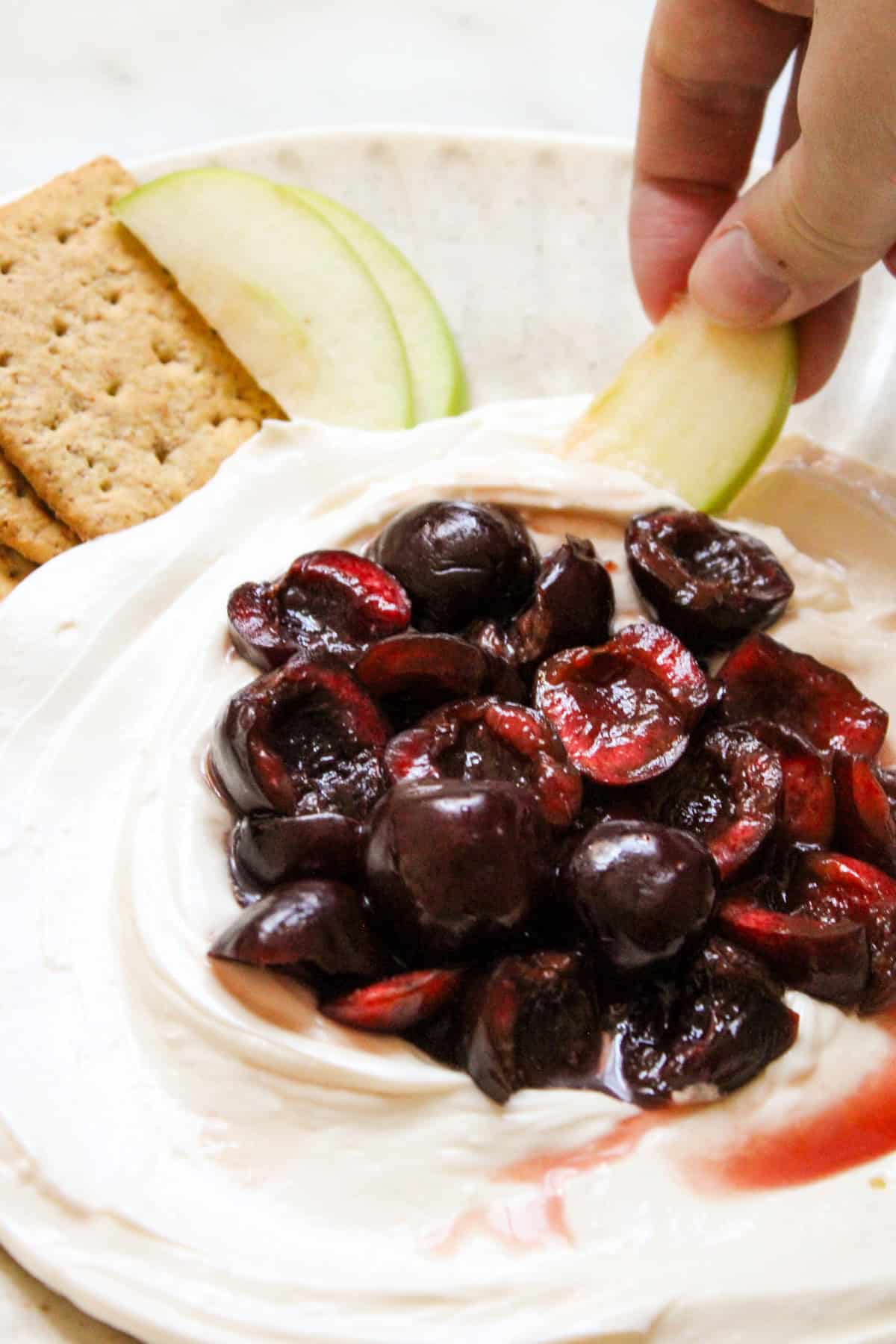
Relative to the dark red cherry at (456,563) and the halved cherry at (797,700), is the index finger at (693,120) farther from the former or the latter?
the halved cherry at (797,700)

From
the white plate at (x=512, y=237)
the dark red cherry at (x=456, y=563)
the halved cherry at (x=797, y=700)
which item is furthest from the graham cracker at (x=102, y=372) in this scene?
the halved cherry at (x=797, y=700)

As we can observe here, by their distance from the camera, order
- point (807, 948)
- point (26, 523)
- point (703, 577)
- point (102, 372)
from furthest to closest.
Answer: point (102, 372), point (26, 523), point (703, 577), point (807, 948)

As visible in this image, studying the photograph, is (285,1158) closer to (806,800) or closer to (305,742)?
(305,742)

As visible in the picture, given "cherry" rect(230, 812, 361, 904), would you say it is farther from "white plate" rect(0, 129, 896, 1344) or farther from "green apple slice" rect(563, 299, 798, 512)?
"white plate" rect(0, 129, 896, 1344)

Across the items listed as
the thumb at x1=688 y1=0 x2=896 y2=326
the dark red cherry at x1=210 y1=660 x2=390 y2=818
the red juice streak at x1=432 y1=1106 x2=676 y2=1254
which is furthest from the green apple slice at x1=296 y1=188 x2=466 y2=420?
the red juice streak at x1=432 y1=1106 x2=676 y2=1254

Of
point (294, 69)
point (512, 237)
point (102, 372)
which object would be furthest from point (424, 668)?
point (294, 69)

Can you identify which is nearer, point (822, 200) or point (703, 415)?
point (822, 200)
